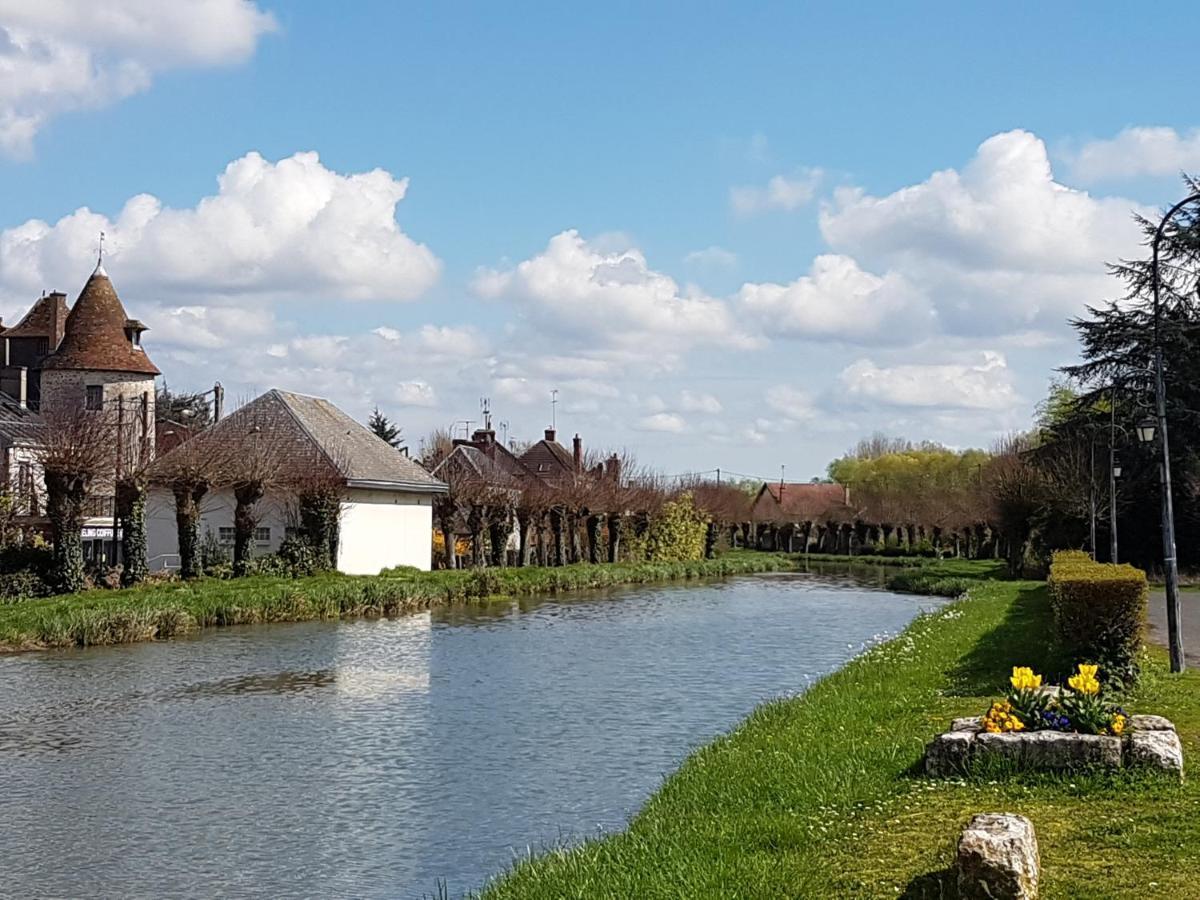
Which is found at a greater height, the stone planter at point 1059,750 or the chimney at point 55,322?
the chimney at point 55,322

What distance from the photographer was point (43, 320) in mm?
53656

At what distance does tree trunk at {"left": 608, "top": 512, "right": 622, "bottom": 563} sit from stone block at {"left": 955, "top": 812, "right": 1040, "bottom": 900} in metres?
45.5

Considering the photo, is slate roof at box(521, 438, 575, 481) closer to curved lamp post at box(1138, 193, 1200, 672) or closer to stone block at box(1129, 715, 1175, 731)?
curved lamp post at box(1138, 193, 1200, 672)

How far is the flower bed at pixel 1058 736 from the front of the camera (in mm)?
8375

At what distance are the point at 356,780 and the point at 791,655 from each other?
12.0 meters

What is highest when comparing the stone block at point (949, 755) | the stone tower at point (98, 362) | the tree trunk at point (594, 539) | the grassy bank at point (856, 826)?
the stone tower at point (98, 362)

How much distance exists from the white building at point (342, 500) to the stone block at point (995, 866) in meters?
28.7

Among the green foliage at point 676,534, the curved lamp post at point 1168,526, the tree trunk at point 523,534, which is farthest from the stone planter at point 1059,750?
the green foliage at point 676,534

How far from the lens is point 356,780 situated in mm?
12328

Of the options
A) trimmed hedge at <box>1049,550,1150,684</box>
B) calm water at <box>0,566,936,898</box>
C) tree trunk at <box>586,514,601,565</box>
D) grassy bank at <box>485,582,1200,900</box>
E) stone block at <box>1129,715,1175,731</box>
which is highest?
tree trunk at <box>586,514,601,565</box>

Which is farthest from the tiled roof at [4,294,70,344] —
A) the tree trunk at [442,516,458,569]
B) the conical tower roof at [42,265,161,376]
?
the tree trunk at [442,516,458,569]

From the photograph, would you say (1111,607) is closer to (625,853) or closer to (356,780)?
(625,853)

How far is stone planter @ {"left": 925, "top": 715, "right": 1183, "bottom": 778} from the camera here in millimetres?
8320

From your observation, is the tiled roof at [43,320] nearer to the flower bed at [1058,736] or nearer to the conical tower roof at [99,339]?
the conical tower roof at [99,339]
